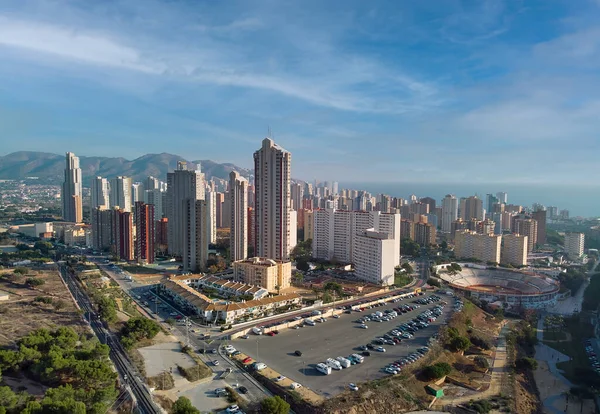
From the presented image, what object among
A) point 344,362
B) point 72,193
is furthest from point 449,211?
point 72,193

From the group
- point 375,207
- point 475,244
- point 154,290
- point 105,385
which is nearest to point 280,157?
point 154,290

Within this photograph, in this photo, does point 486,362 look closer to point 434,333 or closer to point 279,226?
point 434,333

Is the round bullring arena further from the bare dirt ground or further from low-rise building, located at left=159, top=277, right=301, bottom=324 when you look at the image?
the bare dirt ground

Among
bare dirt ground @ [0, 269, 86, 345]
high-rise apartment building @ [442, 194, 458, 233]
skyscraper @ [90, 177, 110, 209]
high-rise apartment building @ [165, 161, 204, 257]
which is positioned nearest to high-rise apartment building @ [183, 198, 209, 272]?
high-rise apartment building @ [165, 161, 204, 257]

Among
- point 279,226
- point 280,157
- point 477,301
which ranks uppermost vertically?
point 280,157

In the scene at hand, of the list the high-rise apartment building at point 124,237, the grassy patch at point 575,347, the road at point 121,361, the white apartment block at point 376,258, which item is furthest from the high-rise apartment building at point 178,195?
the grassy patch at point 575,347

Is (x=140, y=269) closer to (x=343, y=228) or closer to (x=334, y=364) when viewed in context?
(x=343, y=228)
